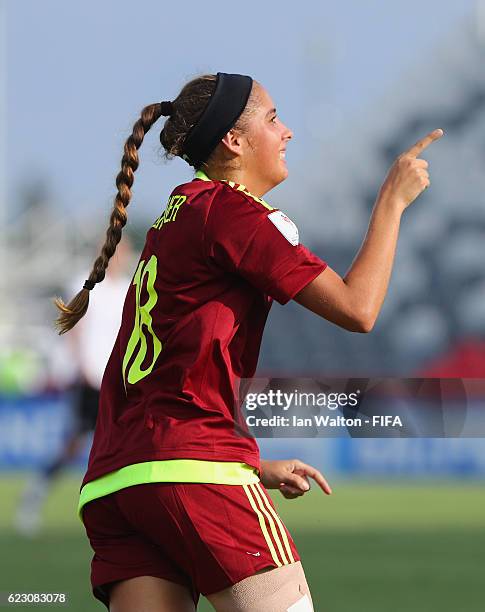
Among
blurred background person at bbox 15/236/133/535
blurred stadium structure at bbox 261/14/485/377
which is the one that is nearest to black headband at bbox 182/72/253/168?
blurred background person at bbox 15/236/133/535

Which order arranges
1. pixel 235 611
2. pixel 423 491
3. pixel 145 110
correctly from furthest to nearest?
1. pixel 423 491
2. pixel 145 110
3. pixel 235 611

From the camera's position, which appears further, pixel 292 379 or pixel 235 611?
pixel 292 379

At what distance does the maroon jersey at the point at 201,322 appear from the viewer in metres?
2.68

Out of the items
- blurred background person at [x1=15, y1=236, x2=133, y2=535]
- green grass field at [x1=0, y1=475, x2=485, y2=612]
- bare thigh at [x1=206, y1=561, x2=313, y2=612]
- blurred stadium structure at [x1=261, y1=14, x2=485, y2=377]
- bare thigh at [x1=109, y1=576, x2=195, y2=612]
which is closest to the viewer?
bare thigh at [x1=206, y1=561, x2=313, y2=612]

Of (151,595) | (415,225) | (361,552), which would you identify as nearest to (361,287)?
(151,595)

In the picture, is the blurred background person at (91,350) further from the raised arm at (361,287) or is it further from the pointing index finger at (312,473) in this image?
the raised arm at (361,287)

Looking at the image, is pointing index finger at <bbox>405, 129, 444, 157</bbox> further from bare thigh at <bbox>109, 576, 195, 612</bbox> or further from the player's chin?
bare thigh at <bbox>109, 576, 195, 612</bbox>

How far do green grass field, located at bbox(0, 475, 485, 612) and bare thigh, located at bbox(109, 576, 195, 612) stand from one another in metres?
3.28

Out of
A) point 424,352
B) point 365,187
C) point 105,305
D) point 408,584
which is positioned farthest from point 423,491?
point 365,187

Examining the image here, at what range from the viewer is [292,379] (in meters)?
3.36

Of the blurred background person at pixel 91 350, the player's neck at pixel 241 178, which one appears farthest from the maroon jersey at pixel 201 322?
the blurred background person at pixel 91 350

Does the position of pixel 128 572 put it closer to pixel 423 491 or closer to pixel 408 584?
pixel 408 584

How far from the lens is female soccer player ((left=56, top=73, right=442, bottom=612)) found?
8.79 feet

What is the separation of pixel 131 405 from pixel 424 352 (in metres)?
23.2
